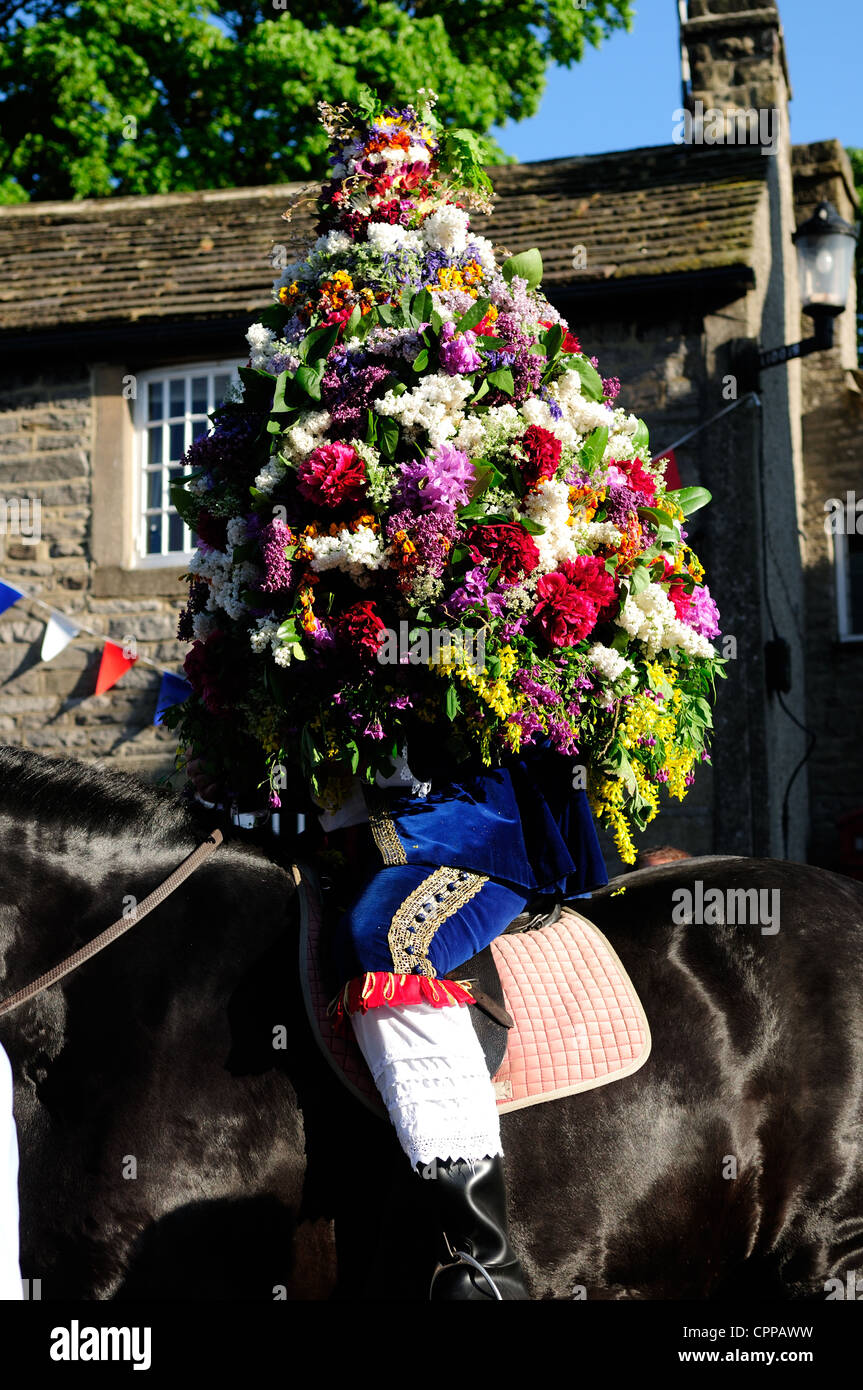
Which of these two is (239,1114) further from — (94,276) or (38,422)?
(94,276)

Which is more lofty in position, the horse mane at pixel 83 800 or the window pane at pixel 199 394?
the window pane at pixel 199 394

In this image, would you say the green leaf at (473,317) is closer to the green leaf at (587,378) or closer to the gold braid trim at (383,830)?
the green leaf at (587,378)

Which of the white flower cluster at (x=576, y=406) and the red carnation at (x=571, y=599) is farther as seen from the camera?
the white flower cluster at (x=576, y=406)

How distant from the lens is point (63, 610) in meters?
10.7

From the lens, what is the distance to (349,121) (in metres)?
4.00

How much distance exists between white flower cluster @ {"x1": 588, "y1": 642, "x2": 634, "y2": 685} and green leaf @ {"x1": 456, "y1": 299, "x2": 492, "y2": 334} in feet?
3.03

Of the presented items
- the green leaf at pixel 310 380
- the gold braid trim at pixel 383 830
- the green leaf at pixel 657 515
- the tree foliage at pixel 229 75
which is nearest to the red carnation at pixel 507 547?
the green leaf at pixel 657 515

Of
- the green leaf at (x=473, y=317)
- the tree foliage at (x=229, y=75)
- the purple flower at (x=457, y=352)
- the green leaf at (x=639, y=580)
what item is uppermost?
the tree foliage at (x=229, y=75)

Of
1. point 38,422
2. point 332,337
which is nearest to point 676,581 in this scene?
point 332,337

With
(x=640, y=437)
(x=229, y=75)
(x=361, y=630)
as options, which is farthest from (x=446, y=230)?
(x=229, y=75)

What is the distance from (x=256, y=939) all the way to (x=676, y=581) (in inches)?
61.0

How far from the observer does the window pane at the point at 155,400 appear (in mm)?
11086

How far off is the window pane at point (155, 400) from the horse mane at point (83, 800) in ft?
25.7

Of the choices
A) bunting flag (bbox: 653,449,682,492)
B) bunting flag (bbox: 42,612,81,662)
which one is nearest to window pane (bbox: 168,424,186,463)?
bunting flag (bbox: 42,612,81,662)
